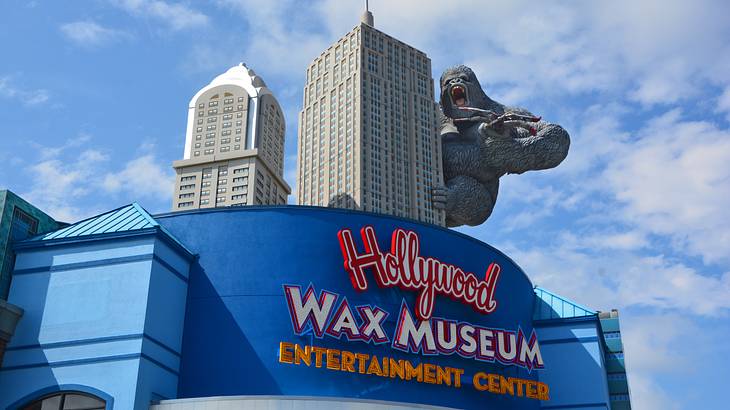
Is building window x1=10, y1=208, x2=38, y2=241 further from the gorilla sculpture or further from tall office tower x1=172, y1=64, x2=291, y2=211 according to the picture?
tall office tower x1=172, y1=64, x2=291, y2=211

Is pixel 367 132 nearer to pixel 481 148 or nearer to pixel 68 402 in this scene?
pixel 481 148

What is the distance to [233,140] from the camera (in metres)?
147

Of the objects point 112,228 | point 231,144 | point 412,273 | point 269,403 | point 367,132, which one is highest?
point 231,144

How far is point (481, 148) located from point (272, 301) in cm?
3539

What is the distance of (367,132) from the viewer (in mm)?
112188

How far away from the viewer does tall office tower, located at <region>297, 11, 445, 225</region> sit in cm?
10962

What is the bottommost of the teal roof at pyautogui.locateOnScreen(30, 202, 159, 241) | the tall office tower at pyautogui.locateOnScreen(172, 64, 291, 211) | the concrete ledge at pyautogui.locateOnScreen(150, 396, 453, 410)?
the concrete ledge at pyautogui.locateOnScreen(150, 396, 453, 410)

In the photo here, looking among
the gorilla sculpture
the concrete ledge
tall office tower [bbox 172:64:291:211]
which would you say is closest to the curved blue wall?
the concrete ledge

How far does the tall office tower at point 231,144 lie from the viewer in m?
145

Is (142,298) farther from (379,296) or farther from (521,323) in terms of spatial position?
(521,323)

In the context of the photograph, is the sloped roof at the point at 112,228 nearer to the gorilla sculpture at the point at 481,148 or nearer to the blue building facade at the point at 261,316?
the blue building facade at the point at 261,316

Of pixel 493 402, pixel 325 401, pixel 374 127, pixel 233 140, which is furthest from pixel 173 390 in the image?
pixel 233 140

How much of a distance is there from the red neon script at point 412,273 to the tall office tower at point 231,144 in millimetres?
106401

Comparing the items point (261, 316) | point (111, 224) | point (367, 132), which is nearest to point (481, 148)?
point (261, 316)
